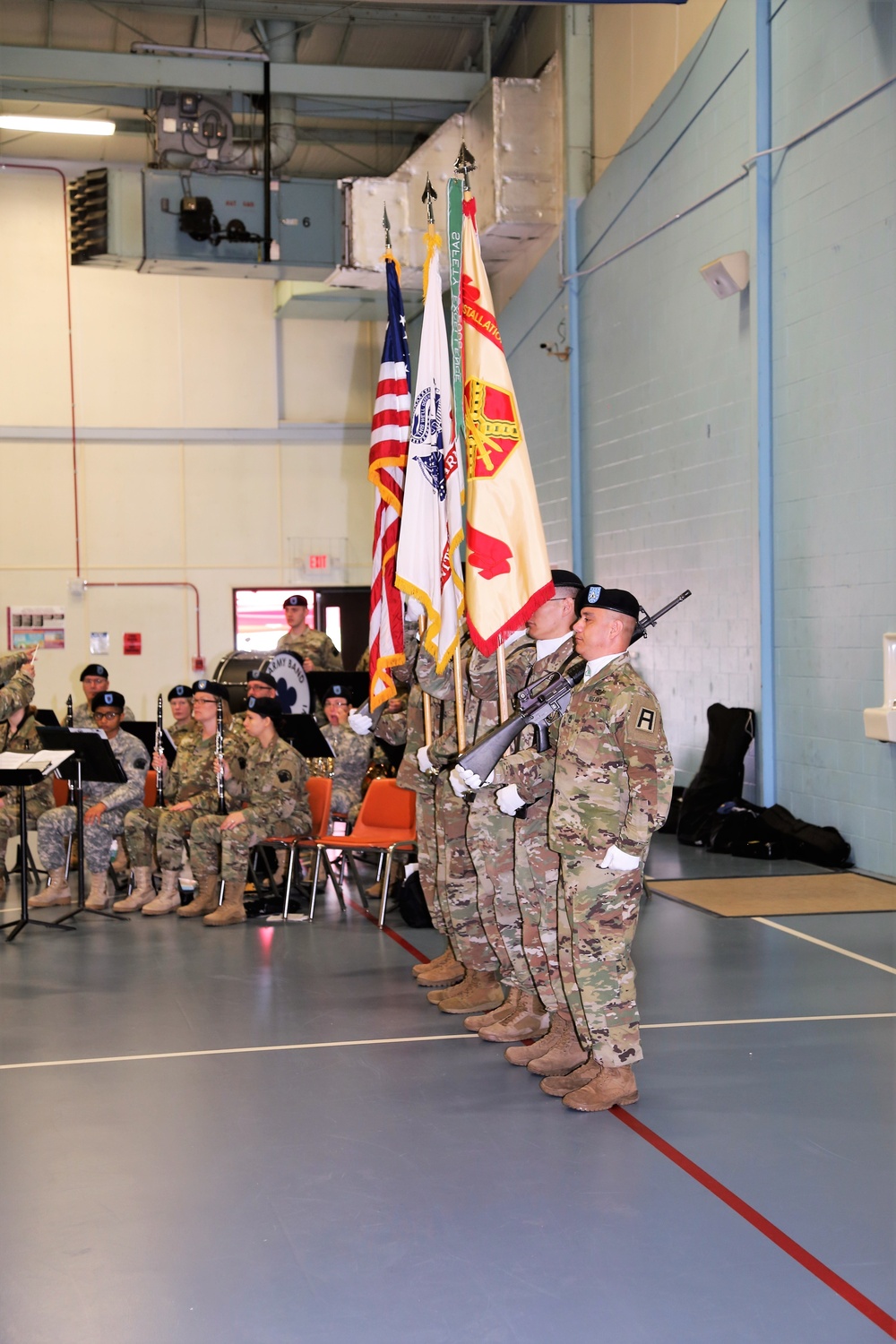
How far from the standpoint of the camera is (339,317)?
62.8 feet

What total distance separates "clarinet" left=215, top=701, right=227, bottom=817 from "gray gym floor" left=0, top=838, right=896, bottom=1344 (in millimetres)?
2295

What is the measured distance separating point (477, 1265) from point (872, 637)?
618cm

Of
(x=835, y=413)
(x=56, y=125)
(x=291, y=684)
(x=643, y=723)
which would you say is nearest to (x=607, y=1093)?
(x=643, y=723)

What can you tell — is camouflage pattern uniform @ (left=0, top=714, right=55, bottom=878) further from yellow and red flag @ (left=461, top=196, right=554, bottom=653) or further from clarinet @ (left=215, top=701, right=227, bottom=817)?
yellow and red flag @ (left=461, top=196, right=554, bottom=653)

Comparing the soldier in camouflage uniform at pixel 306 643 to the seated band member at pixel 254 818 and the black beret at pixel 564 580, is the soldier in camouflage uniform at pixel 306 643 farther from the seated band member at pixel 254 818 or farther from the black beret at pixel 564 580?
the black beret at pixel 564 580

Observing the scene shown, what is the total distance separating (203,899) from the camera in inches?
343

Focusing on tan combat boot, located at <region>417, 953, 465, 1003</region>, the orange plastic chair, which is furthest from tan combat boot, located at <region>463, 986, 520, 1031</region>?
the orange plastic chair

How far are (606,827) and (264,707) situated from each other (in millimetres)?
4610

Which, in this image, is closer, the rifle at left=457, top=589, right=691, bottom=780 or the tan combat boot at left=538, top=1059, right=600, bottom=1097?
the tan combat boot at left=538, top=1059, right=600, bottom=1097

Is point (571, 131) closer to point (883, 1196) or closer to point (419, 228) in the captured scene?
point (419, 228)

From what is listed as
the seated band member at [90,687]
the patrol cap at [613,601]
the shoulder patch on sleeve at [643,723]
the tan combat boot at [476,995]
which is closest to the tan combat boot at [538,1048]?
the tan combat boot at [476,995]

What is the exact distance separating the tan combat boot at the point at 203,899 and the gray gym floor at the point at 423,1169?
1.91 m

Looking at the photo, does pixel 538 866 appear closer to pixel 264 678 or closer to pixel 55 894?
pixel 55 894

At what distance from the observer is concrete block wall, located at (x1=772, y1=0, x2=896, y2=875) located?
843cm
